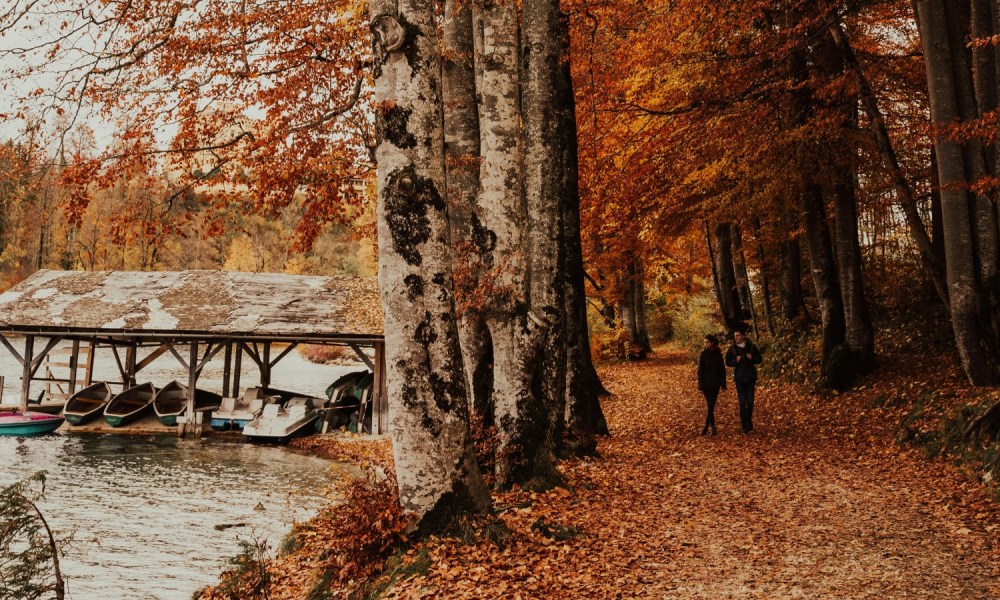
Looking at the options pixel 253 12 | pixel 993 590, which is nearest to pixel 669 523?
pixel 993 590

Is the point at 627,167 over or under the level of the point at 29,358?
over

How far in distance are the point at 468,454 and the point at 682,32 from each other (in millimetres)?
11976

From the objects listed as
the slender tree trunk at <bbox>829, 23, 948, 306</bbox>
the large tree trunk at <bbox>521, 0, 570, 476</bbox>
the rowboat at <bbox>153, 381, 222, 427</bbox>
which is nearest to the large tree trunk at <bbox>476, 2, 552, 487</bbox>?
the large tree trunk at <bbox>521, 0, 570, 476</bbox>

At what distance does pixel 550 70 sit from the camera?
8.45m

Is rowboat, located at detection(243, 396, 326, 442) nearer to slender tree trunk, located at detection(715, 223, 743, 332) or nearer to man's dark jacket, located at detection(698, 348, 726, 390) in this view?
slender tree trunk, located at detection(715, 223, 743, 332)

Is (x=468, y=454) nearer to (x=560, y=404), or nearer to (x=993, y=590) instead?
(x=560, y=404)

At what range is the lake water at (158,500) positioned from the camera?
31.4 ft

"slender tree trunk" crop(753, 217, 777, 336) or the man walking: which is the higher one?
"slender tree trunk" crop(753, 217, 777, 336)

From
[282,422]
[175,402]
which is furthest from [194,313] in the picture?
[282,422]

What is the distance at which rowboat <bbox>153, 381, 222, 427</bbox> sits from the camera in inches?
871

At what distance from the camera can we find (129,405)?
2288 cm

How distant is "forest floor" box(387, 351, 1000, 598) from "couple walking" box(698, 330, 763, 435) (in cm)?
83

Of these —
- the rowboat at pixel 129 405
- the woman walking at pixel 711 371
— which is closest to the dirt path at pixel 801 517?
the woman walking at pixel 711 371

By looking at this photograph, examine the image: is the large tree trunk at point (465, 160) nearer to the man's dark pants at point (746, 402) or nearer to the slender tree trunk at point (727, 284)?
the man's dark pants at point (746, 402)
